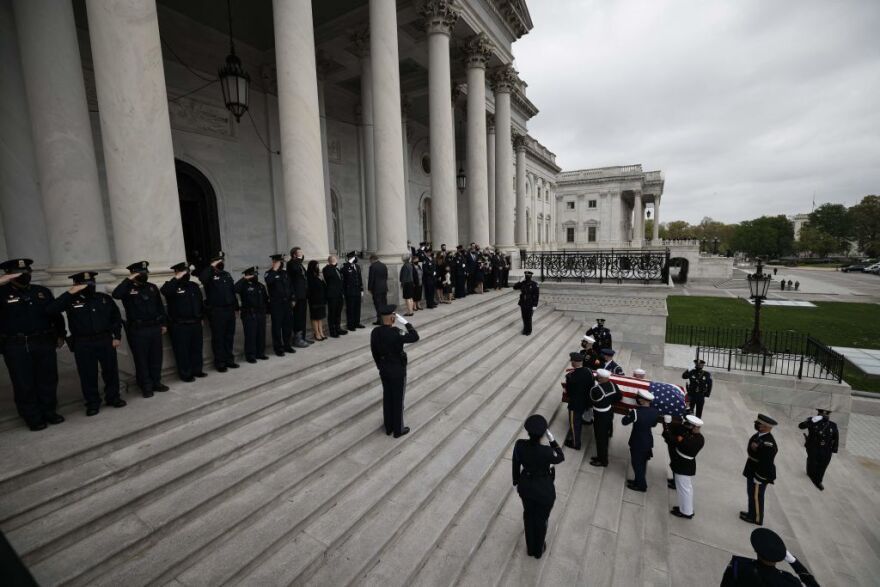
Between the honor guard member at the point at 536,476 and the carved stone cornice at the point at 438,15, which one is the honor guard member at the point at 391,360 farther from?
the carved stone cornice at the point at 438,15

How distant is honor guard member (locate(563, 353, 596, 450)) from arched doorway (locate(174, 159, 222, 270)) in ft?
39.7

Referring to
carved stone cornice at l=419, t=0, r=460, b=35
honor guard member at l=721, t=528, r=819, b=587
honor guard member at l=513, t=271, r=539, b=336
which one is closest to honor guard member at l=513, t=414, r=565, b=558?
honor guard member at l=721, t=528, r=819, b=587

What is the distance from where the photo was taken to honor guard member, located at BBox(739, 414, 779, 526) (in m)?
5.36

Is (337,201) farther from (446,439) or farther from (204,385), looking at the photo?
(446,439)

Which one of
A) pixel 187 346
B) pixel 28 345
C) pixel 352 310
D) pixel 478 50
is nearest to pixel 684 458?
pixel 352 310

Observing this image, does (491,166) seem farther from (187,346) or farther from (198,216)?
(187,346)

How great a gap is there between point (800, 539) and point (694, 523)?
1.81 m

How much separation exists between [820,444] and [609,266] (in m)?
9.79

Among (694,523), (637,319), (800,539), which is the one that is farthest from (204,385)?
(637,319)

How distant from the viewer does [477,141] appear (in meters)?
16.0

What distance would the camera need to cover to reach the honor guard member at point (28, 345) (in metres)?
4.47

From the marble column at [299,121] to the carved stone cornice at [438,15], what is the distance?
5.43 meters

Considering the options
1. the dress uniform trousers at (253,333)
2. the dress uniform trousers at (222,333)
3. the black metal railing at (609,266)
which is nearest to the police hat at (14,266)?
the dress uniform trousers at (222,333)

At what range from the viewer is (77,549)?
3.23m
